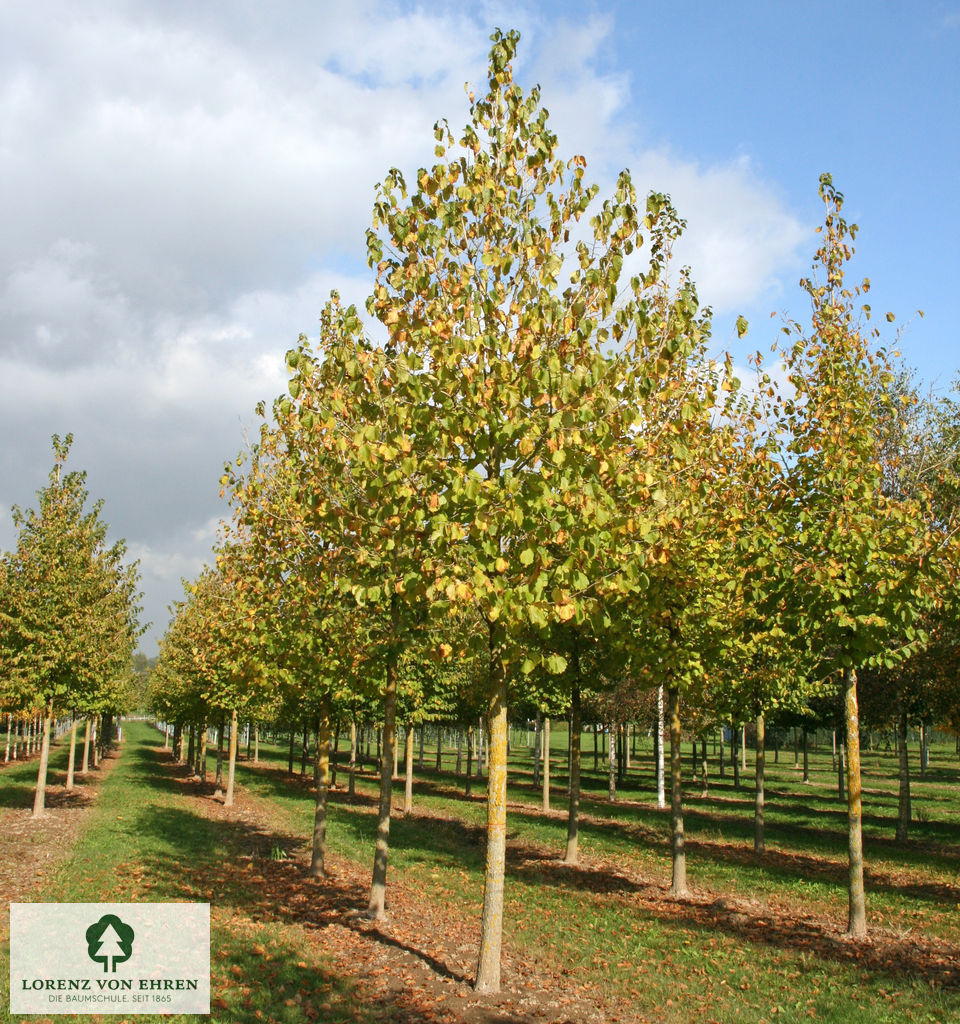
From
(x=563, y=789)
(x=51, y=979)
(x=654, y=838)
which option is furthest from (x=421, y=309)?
(x=563, y=789)

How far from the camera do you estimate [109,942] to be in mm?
8539

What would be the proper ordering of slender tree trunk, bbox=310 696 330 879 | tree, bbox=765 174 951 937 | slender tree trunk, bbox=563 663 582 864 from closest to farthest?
tree, bbox=765 174 951 937
slender tree trunk, bbox=310 696 330 879
slender tree trunk, bbox=563 663 582 864

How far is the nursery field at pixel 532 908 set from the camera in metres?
8.03

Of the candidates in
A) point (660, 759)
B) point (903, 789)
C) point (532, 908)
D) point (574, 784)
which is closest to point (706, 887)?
point (574, 784)

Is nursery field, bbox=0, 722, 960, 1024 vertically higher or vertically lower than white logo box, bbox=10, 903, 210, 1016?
lower

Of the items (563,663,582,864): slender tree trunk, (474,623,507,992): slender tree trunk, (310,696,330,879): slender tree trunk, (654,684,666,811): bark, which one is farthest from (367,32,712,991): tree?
(654,684,666,811): bark

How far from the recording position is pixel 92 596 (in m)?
27.8

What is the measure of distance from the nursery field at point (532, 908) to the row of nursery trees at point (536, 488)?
982mm

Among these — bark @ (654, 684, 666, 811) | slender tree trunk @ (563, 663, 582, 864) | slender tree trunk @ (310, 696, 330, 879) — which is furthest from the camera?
bark @ (654, 684, 666, 811)

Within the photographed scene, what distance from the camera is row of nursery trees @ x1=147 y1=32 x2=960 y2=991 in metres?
6.93

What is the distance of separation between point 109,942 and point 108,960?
0.38 metres

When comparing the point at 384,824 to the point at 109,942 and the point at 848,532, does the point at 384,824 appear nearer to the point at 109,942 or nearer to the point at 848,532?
the point at 109,942

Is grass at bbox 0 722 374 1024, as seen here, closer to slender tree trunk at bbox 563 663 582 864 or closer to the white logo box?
the white logo box

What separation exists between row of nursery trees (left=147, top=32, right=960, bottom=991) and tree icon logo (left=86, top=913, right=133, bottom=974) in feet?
11.4
